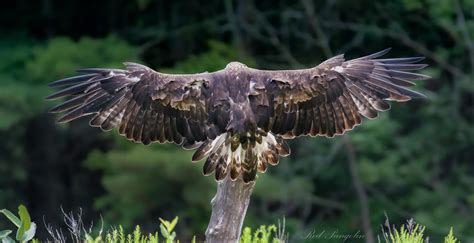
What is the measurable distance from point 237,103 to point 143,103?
673mm

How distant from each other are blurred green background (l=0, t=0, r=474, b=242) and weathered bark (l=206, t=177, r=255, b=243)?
7.16 m

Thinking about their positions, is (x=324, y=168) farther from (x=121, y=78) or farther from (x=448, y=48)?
(x=121, y=78)

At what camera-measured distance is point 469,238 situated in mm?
14609

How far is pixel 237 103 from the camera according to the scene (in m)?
7.19

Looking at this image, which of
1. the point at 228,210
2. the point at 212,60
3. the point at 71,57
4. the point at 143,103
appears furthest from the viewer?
the point at 212,60

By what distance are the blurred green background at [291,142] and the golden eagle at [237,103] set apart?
22.1 ft

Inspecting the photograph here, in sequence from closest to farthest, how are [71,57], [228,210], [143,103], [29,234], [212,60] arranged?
[29,234], [228,210], [143,103], [71,57], [212,60]

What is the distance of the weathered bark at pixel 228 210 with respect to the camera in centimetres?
707

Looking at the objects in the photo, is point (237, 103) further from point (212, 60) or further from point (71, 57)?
point (71, 57)

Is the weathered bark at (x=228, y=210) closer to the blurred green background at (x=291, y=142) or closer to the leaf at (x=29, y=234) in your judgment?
the leaf at (x=29, y=234)

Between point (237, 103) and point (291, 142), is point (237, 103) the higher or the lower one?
the higher one

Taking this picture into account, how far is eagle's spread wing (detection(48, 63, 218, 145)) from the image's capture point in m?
7.34

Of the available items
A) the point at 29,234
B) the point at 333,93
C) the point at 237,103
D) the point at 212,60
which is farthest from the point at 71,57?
the point at 29,234

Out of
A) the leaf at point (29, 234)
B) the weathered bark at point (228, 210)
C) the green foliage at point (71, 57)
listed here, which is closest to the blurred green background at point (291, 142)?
the green foliage at point (71, 57)
